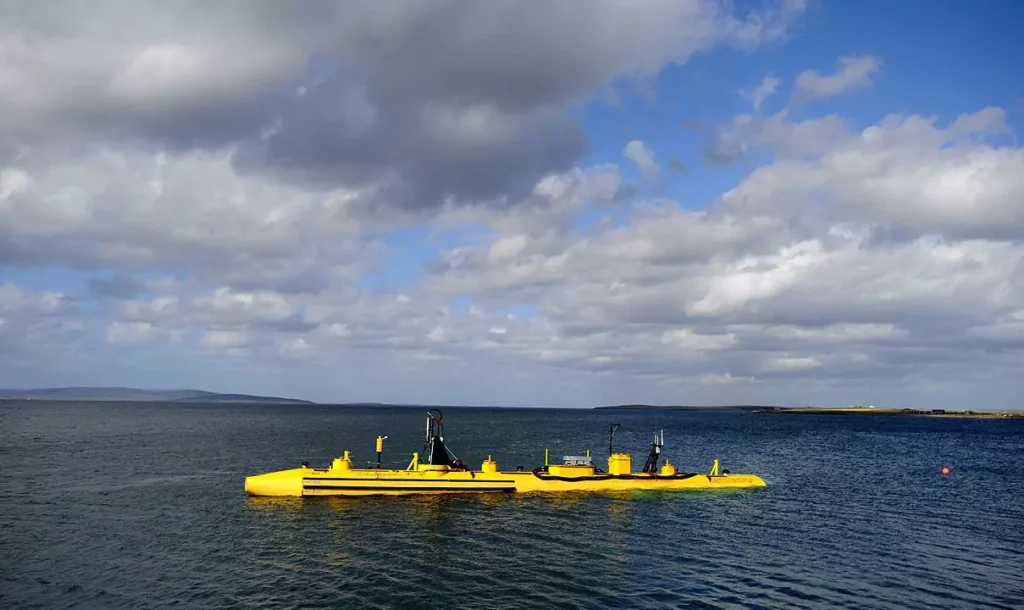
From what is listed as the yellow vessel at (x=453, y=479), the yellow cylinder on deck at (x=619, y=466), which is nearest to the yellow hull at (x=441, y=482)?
the yellow vessel at (x=453, y=479)

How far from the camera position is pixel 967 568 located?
120 ft

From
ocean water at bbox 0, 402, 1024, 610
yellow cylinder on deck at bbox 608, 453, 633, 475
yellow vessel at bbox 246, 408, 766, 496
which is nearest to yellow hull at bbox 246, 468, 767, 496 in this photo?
yellow vessel at bbox 246, 408, 766, 496

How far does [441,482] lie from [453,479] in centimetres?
104

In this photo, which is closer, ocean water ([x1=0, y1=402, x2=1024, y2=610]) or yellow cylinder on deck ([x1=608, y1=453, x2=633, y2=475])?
ocean water ([x1=0, y1=402, x2=1024, y2=610])

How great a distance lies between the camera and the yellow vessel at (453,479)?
172 ft

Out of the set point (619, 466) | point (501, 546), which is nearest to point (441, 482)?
point (501, 546)

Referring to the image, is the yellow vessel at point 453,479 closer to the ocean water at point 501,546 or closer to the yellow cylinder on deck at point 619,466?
the yellow cylinder on deck at point 619,466

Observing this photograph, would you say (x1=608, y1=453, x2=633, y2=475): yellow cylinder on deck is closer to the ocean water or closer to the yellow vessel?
Answer: the yellow vessel

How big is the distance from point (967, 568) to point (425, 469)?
37.9 metres

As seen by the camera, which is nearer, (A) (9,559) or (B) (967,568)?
(A) (9,559)

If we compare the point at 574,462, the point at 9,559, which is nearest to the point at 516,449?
the point at 574,462

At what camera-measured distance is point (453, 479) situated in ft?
178

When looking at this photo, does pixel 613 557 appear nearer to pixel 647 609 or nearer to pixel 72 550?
pixel 647 609

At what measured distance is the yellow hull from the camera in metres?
52.2
